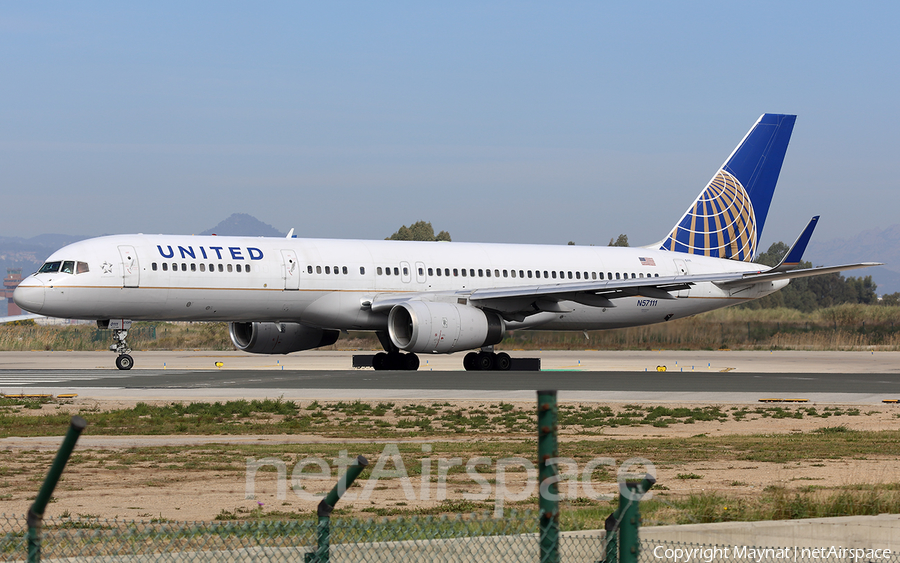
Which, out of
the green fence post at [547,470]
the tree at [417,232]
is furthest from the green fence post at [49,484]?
the tree at [417,232]

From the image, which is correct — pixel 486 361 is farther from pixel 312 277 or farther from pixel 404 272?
pixel 312 277

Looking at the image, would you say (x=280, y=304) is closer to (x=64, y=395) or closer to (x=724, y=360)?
(x=64, y=395)

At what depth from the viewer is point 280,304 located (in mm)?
30516

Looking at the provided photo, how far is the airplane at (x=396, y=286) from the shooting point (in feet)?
94.4

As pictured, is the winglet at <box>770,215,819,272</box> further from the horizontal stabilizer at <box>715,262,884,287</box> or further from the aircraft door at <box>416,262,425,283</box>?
the aircraft door at <box>416,262,425,283</box>

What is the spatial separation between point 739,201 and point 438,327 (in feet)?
53.3

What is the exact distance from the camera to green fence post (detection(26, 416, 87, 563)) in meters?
4.46

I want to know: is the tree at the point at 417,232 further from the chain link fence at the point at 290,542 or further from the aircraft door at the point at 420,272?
the chain link fence at the point at 290,542

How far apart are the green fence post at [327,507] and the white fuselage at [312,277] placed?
79.3ft

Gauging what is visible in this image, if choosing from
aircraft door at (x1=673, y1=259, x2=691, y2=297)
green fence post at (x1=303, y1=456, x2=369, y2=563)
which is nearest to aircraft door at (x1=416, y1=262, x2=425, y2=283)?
aircraft door at (x1=673, y1=259, x2=691, y2=297)

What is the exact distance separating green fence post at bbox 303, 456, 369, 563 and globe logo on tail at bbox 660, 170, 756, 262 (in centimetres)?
3484

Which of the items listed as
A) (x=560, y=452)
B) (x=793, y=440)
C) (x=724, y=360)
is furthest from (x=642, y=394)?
(x=724, y=360)

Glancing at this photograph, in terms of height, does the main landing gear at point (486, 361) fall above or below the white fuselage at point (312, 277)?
below

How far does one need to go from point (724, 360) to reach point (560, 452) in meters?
28.1
